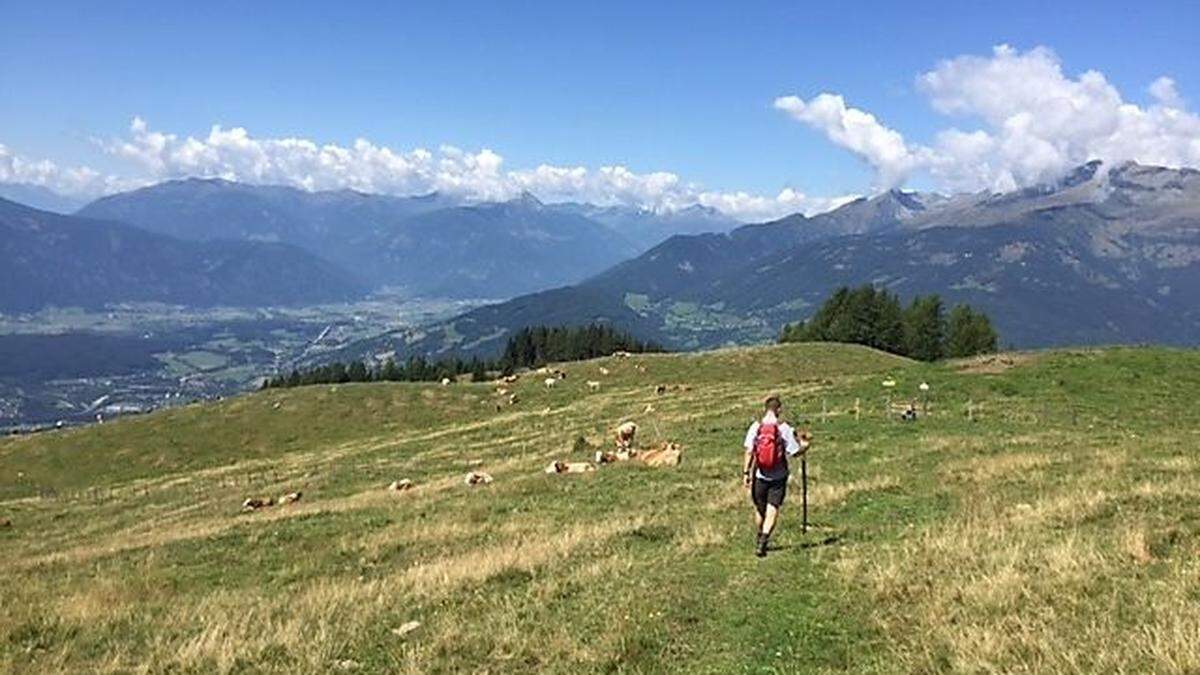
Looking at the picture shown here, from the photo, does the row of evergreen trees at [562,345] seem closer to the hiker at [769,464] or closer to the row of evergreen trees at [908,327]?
the row of evergreen trees at [908,327]

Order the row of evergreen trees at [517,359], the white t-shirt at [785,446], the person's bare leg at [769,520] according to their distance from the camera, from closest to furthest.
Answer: the person's bare leg at [769,520]
the white t-shirt at [785,446]
the row of evergreen trees at [517,359]

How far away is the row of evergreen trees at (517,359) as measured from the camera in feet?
428

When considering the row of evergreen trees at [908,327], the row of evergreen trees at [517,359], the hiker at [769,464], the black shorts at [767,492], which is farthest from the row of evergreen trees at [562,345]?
the black shorts at [767,492]

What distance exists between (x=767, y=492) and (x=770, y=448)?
0.84 metres

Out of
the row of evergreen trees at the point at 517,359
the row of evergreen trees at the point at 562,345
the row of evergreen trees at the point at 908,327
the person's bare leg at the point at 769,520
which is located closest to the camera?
the person's bare leg at the point at 769,520

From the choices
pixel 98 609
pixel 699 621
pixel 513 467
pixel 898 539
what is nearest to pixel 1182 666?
pixel 699 621

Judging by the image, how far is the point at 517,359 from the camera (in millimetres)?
143000

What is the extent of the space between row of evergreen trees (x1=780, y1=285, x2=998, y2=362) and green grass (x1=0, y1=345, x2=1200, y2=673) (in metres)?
73.3


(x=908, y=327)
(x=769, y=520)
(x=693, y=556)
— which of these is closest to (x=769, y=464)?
(x=769, y=520)

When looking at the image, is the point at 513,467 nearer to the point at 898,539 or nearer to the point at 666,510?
the point at 666,510

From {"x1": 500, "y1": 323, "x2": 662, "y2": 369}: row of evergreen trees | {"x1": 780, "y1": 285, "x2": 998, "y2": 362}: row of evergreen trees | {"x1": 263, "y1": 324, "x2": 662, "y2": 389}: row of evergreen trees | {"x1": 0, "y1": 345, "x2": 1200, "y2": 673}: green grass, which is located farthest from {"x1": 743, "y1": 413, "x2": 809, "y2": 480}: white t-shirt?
{"x1": 500, "y1": 323, "x2": 662, "y2": 369}: row of evergreen trees

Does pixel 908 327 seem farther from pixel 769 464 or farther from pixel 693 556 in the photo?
pixel 693 556

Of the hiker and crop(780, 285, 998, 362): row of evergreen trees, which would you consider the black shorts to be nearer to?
the hiker

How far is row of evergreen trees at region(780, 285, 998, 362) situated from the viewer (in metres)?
119
